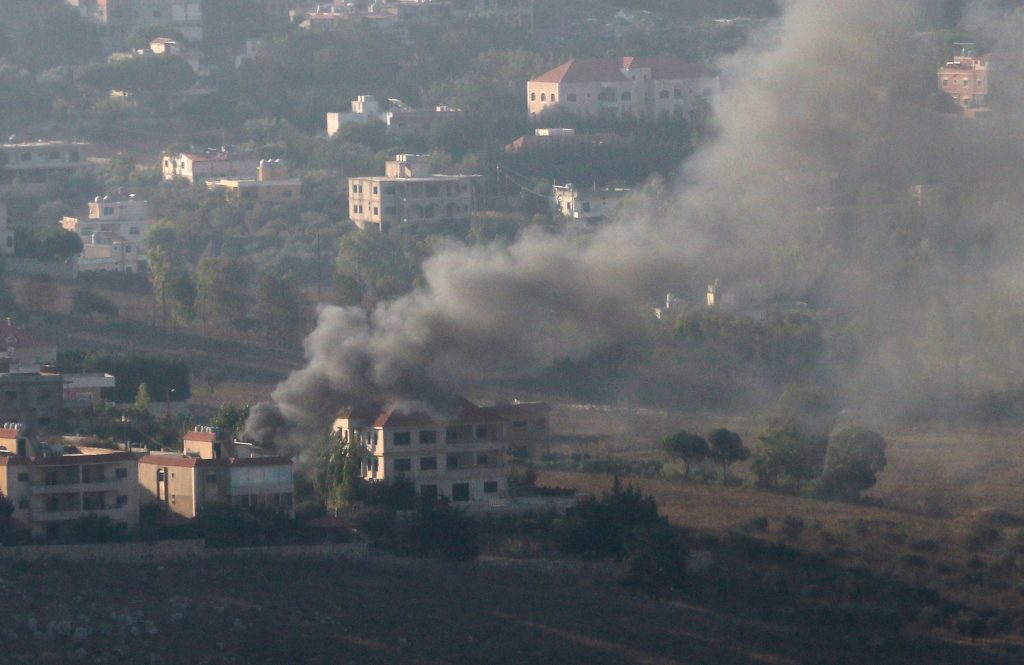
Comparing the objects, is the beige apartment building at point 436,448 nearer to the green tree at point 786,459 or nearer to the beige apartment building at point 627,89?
the green tree at point 786,459

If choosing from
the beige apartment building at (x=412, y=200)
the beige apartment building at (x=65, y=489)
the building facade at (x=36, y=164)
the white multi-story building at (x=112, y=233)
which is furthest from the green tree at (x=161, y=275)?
the beige apartment building at (x=65, y=489)

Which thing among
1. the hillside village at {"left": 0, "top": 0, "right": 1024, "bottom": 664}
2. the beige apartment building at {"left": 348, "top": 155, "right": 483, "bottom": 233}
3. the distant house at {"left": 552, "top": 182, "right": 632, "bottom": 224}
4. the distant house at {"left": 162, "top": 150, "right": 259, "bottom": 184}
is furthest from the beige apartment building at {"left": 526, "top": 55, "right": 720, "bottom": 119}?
the beige apartment building at {"left": 348, "top": 155, "right": 483, "bottom": 233}

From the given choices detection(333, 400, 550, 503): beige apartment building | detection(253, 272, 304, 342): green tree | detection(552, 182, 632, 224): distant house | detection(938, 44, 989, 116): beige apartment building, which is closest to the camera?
detection(333, 400, 550, 503): beige apartment building

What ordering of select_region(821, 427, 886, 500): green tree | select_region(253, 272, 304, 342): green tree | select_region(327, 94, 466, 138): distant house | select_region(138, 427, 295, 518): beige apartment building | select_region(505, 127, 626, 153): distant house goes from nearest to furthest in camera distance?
1. select_region(138, 427, 295, 518): beige apartment building
2. select_region(821, 427, 886, 500): green tree
3. select_region(253, 272, 304, 342): green tree
4. select_region(505, 127, 626, 153): distant house
5. select_region(327, 94, 466, 138): distant house

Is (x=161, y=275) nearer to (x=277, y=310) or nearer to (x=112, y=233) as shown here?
(x=277, y=310)

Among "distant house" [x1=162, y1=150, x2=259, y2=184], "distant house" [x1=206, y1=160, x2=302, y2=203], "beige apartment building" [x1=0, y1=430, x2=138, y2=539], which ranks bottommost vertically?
"beige apartment building" [x1=0, y1=430, x2=138, y2=539]

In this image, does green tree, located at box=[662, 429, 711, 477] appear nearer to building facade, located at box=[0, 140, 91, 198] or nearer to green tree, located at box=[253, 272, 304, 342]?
green tree, located at box=[253, 272, 304, 342]

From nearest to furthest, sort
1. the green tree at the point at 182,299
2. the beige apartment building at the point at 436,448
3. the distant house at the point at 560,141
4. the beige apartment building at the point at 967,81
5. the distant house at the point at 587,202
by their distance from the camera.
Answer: the beige apartment building at the point at 436,448 → the beige apartment building at the point at 967,81 → the green tree at the point at 182,299 → the distant house at the point at 587,202 → the distant house at the point at 560,141

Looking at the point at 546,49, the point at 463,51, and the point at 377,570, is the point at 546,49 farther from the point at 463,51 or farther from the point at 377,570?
the point at 377,570

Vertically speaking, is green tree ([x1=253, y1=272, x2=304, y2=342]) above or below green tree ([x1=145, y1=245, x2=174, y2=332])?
below
